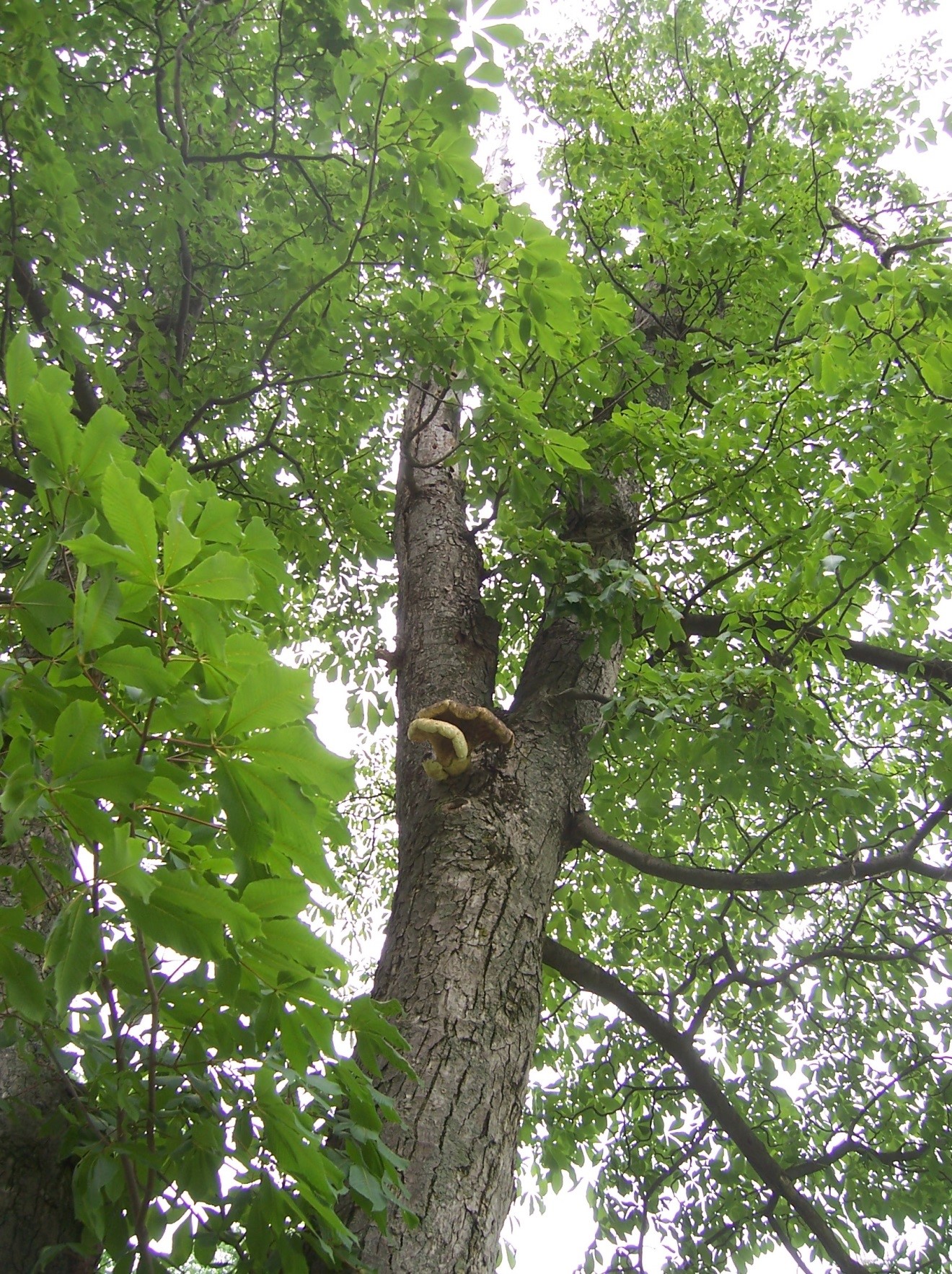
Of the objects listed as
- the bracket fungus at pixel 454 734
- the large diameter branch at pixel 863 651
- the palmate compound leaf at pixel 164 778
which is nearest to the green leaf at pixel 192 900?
the palmate compound leaf at pixel 164 778

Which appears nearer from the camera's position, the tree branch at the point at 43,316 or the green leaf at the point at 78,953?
the green leaf at the point at 78,953

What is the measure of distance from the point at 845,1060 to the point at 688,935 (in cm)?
91

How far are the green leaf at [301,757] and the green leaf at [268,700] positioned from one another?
0.02 meters

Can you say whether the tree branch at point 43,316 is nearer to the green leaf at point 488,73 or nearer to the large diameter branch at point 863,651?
the green leaf at point 488,73

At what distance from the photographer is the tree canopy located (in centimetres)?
104

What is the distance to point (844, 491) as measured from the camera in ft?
9.47

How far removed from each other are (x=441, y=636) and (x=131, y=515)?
2280mm

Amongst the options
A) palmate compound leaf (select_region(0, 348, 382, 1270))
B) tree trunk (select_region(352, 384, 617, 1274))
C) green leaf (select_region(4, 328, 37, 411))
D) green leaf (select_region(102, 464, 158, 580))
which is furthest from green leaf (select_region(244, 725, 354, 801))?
tree trunk (select_region(352, 384, 617, 1274))

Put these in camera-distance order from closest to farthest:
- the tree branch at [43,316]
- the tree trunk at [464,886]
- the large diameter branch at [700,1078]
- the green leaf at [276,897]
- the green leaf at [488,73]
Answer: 1. the green leaf at [276,897]
2. the tree trunk at [464,886]
3. the green leaf at [488,73]
4. the tree branch at [43,316]
5. the large diameter branch at [700,1078]

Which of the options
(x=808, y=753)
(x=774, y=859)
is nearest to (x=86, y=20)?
(x=808, y=753)

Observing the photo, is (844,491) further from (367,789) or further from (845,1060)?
(367,789)

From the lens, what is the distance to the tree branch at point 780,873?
247cm

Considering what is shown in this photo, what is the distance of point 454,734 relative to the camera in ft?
8.60

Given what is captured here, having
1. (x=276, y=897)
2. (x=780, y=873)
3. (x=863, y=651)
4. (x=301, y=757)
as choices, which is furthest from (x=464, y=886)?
(x=863, y=651)
